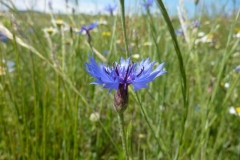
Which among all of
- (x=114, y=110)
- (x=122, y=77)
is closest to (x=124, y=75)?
(x=122, y=77)

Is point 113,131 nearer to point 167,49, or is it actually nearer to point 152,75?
point 167,49

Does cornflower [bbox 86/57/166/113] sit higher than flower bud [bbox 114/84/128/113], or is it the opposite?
cornflower [bbox 86/57/166/113]

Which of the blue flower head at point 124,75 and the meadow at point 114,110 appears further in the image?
the meadow at point 114,110

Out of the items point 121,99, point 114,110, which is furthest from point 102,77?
point 114,110

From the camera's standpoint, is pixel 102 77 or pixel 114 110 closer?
pixel 102 77

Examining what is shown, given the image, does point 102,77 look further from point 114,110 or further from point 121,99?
point 114,110

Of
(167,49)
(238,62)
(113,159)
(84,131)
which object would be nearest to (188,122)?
(113,159)

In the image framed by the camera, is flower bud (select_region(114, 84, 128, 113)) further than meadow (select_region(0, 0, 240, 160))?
No
